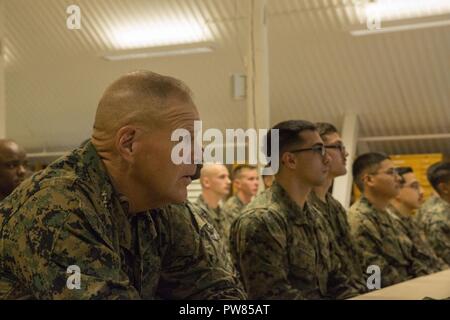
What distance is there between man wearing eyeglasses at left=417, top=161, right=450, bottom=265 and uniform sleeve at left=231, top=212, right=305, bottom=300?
2.92 metres

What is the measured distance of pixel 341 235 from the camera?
3564 millimetres

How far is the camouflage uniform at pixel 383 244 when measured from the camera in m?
4.11

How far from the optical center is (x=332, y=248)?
3291 mm

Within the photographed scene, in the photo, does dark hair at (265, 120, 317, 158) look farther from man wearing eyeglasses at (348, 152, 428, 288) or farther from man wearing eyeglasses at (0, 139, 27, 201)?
man wearing eyeglasses at (0, 139, 27, 201)

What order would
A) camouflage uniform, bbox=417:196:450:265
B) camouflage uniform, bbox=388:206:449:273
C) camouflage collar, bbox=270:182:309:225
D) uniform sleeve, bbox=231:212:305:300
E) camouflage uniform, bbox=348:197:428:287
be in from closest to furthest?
1. uniform sleeve, bbox=231:212:305:300
2. camouflage collar, bbox=270:182:309:225
3. camouflage uniform, bbox=348:197:428:287
4. camouflage uniform, bbox=388:206:449:273
5. camouflage uniform, bbox=417:196:450:265

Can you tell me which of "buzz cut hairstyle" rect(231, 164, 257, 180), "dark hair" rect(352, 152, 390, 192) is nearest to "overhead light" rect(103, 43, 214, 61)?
"buzz cut hairstyle" rect(231, 164, 257, 180)

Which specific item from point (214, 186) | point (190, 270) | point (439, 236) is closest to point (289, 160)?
point (190, 270)

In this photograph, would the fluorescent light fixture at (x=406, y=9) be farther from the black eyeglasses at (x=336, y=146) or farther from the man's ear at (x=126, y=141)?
the man's ear at (x=126, y=141)

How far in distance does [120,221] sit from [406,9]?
5.76m

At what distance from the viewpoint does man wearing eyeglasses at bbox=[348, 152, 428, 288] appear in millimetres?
4137

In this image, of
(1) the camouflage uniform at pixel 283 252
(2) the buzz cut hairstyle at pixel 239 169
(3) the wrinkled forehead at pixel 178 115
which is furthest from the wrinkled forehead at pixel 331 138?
(2) the buzz cut hairstyle at pixel 239 169
